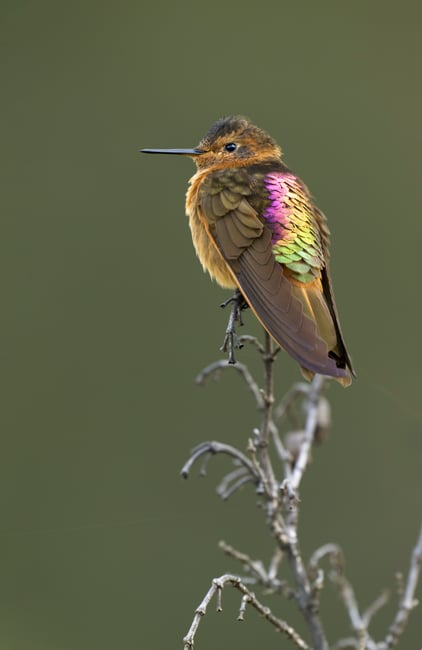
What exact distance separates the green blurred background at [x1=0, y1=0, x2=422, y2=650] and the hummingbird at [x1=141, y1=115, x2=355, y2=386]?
0.74 meters

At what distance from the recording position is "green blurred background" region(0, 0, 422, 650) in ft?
12.8

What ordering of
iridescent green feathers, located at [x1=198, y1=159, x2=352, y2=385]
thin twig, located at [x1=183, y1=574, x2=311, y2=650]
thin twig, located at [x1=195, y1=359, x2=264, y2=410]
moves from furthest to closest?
thin twig, located at [x1=195, y1=359, x2=264, y2=410]
iridescent green feathers, located at [x1=198, y1=159, x2=352, y2=385]
thin twig, located at [x1=183, y1=574, x2=311, y2=650]

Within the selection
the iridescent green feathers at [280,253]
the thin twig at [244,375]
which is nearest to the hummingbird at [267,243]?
the iridescent green feathers at [280,253]

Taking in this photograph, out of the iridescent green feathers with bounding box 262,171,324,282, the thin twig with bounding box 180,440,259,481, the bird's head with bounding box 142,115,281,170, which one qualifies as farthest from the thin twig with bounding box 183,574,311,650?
the bird's head with bounding box 142,115,281,170

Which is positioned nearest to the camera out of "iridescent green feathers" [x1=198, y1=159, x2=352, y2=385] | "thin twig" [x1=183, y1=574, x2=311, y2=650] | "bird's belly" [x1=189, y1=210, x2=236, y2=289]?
"thin twig" [x1=183, y1=574, x2=311, y2=650]

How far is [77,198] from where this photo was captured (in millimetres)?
5371

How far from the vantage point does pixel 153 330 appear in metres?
4.80

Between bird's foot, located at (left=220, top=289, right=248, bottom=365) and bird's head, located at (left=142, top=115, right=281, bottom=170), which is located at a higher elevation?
bird's head, located at (left=142, top=115, right=281, bottom=170)

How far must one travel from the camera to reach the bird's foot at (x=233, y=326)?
169cm

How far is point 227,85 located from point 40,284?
6.40 ft

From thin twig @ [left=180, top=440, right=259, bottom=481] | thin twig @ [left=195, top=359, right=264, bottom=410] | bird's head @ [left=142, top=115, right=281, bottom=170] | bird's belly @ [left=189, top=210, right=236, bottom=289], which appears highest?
bird's head @ [left=142, top=115, right=281, bottom=170]

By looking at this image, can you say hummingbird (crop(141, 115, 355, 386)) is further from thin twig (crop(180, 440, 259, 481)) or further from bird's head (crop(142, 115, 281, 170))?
thin twig (crop(180, 440, 259, 481))

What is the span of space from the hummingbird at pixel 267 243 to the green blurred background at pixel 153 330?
74 cm

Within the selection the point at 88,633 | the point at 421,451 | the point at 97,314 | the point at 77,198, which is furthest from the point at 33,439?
the point at 421,451
